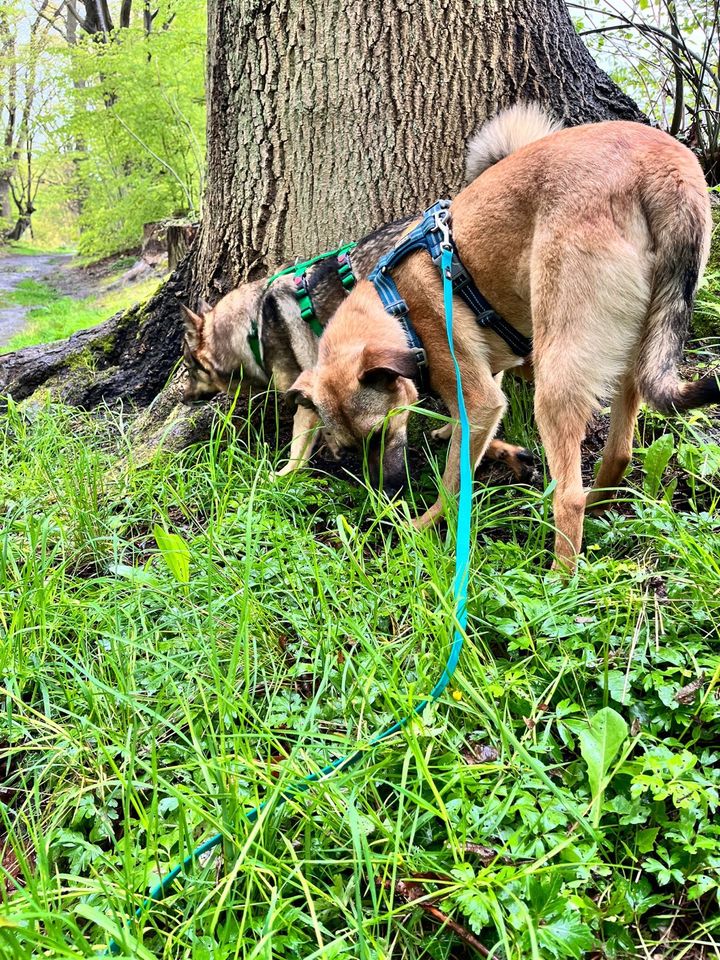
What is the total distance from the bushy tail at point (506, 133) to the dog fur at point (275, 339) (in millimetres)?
454

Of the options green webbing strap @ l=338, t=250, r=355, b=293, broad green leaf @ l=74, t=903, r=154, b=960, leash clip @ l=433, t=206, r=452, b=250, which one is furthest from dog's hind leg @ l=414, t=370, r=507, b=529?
broad green leaf @ l=74, t=903, r=154, b=960

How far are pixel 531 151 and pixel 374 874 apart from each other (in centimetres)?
269

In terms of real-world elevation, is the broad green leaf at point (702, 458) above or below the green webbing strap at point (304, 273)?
below

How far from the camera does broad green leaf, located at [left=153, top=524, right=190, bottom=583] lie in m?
2.36

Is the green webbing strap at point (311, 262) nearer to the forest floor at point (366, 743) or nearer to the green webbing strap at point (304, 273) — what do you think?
the green webbing strap at point (304, 273)

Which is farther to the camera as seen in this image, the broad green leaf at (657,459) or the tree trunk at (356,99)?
the tree trunk at (356,99)

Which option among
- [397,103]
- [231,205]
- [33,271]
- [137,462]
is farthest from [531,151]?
[33,271]

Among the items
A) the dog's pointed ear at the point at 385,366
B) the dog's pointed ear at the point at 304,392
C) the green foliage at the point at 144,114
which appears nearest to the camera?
the dog's pointed ear at the point at 385,366

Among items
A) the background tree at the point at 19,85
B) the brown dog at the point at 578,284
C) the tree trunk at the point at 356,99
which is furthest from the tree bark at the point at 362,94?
the background tree at the point at 19,85

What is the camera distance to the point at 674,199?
7.61 feet

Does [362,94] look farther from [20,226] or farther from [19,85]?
[20,226]

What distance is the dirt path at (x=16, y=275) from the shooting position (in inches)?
468

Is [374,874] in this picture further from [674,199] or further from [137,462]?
[137,462]

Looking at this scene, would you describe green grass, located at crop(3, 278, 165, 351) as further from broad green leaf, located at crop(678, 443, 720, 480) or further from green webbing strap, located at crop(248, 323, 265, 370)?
broad green leaf, located at crop(678, 443, 720, 480)
